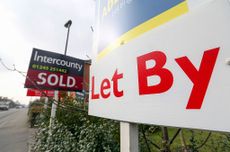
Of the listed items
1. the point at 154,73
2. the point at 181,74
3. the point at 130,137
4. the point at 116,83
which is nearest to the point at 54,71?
the point at 116,83

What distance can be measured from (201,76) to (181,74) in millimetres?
73

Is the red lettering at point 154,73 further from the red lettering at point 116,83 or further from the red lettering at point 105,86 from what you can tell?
the red lettering at point 105,86

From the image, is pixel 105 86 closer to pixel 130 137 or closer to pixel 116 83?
pixel 116 83

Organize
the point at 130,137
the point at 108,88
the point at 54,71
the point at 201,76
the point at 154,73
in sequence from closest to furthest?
the point at 201,76 → the point at 154,73 → the point at 130,137 → the point at 108,88 → the point at 54,71

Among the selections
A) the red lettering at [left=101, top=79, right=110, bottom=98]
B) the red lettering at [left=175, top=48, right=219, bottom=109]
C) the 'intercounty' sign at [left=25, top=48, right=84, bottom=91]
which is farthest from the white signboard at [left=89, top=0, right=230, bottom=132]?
the 'intercounty' sign at [left=25, top=48, right=84, bottom=91]

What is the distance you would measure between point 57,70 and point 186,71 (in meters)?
2.22

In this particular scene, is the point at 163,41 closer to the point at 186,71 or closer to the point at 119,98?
the point at 186,71

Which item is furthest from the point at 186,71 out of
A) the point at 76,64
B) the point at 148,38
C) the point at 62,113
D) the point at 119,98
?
the point at 62,113

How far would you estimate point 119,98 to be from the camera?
88cm

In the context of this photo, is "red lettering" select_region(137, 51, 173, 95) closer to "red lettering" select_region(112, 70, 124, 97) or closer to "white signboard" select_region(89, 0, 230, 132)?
"white signboard" select_region(89, 0, 230, 132)

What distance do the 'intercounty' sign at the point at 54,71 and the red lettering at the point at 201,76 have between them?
2.00 meters

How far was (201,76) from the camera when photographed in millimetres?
503

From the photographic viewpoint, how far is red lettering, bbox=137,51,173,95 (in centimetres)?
61

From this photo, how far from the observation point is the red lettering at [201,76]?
1.59 ft
